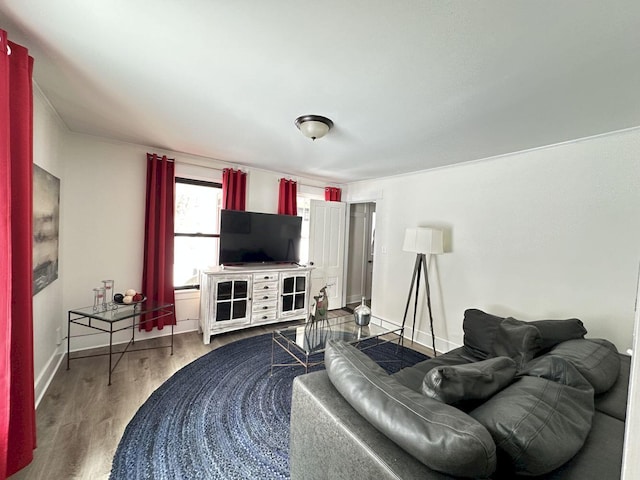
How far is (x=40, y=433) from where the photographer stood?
1.76 meters

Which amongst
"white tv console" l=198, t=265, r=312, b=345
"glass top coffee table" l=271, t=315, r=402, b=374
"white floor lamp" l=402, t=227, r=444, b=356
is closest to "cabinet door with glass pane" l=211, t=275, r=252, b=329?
"white tv console" l=198, t=265, r=312, b=345

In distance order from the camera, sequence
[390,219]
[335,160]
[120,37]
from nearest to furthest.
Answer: [120,37] < [335,160] < [390,219]

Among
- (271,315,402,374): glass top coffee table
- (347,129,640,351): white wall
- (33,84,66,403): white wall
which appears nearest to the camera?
(33,84,66,403): white wall

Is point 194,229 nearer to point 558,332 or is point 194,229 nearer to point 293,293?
point 293,293

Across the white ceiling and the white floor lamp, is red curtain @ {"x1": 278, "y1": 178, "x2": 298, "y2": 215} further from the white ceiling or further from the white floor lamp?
the white floor lamp

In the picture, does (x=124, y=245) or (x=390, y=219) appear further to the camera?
(x=390, y=219)

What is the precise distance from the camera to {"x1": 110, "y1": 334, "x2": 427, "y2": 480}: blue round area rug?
158 cm

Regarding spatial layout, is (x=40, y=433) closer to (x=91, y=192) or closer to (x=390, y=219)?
(x=91, y=192)

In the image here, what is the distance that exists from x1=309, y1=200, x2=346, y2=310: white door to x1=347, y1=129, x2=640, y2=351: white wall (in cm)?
131

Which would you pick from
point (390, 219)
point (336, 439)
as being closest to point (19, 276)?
point (336, 439)

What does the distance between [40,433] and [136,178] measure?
2.51 meters

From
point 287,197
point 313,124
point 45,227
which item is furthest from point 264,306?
point 313,124

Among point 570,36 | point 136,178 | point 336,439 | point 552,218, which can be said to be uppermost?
point 570,36

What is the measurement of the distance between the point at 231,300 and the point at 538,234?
136 inches
